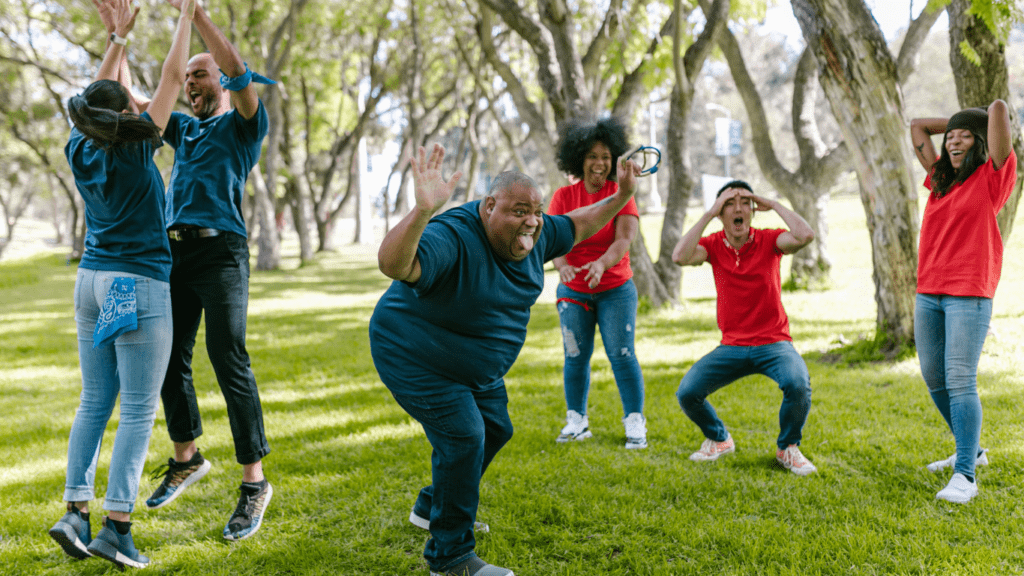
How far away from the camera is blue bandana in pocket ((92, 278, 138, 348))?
322cm

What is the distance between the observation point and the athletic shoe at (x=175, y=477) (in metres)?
4.20

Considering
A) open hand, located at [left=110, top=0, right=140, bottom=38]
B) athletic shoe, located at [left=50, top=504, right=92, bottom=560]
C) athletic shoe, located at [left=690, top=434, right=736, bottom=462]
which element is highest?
open hand, located at [left=110, top=0, right=140, bottom=38]

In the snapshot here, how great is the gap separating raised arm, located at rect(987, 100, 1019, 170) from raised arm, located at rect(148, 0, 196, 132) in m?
4.15

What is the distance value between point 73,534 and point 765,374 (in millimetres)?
3786

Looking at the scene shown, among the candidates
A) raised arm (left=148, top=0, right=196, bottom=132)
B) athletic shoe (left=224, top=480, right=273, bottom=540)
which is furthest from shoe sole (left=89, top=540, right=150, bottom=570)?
raised arm (left=148, top=0, right=196, bottom=132)

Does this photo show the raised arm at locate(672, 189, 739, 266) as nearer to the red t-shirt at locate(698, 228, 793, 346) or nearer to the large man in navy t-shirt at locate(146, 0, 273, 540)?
the red t-shirt at locate(698, 228, 793, 346)

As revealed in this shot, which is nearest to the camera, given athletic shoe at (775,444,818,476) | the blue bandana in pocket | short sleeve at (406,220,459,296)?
short sleeve at (406,220,459,296)

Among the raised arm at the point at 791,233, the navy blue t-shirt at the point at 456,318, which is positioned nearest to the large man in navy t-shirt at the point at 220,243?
the navy blue t-shirt at the point at 456,318

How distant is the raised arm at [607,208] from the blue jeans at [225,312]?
1776 millimetres

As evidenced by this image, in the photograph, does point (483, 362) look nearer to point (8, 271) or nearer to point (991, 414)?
point (991, 414)

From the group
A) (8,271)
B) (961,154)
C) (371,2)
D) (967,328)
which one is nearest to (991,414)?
(967,328)

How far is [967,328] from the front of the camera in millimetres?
3881

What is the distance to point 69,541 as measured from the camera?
10.8 feet

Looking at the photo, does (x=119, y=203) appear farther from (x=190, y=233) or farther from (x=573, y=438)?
(x=573, y=438)
